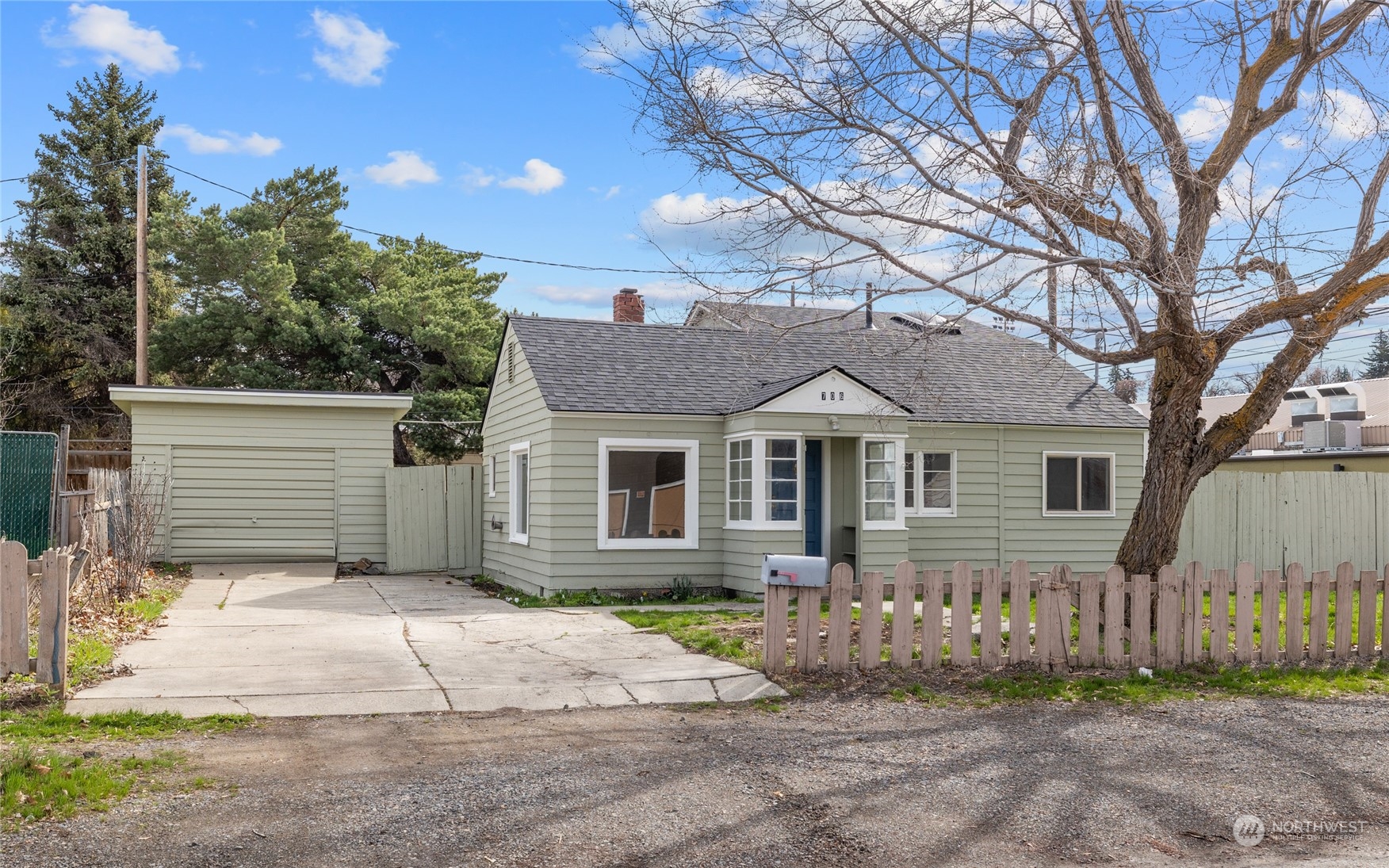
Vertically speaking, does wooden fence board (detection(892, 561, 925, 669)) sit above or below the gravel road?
above

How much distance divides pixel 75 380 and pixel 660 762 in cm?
3322

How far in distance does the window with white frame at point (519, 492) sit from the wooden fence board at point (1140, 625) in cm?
946

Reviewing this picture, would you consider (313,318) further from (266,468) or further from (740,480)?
(740,480)

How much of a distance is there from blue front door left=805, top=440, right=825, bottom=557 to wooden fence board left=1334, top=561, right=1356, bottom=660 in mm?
7113

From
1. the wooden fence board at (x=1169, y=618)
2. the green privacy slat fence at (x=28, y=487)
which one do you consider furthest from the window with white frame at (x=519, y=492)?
the wooden fence board at (x=1169, y=618)

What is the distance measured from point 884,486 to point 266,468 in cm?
1092

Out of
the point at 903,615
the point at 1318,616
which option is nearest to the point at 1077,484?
the point at 1318,616

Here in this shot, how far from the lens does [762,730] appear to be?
7.21 m

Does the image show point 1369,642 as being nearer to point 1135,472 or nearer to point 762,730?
point 762,730

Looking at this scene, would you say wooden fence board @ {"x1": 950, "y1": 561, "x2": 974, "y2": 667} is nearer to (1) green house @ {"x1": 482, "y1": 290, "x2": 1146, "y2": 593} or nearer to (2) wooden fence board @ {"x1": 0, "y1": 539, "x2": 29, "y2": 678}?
(1) green house @ {"x1": 482, "y1": 290, "x2": 1146, "y2": 593}

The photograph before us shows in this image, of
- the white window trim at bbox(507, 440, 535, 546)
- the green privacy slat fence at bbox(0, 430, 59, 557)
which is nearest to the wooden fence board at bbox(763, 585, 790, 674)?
the white window trim at bbox(507, 440, 535, 546)

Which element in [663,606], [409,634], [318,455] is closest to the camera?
A: [409,634]

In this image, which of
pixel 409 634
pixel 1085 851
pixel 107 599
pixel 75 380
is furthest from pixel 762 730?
pixel 75 380

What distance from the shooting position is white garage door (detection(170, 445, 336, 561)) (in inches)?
747
